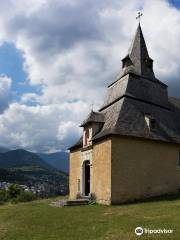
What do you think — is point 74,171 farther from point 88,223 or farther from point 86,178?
point 88,223

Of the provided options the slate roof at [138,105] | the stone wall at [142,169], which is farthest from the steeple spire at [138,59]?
the stone wall at [142,169]

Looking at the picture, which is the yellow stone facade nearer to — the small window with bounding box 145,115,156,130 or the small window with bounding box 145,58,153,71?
the small window with bounding box 145,115,156,130

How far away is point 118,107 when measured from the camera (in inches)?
1188

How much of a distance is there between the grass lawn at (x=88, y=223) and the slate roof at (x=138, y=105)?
7.20 metres

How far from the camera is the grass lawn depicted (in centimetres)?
1566

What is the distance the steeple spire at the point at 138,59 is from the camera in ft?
114

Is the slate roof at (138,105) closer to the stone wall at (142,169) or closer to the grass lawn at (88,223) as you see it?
the stone wall at (142,169)

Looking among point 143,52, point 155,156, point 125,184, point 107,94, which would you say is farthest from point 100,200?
point 143,52

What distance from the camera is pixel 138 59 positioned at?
35.9 meters

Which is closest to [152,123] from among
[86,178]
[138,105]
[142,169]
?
[138,105]

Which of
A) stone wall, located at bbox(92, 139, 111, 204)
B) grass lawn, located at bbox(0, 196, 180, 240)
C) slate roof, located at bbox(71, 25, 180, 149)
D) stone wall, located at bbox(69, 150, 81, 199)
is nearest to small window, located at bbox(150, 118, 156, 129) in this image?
slate roof, located at bbox(71, 25, 180, 149)

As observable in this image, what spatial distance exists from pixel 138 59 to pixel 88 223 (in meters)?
21.5

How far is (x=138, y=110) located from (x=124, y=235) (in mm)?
16653

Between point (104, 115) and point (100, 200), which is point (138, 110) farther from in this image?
point (100, 200)
